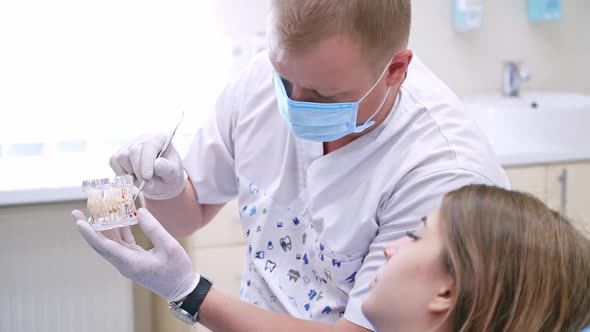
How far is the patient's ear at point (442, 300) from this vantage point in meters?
1.12

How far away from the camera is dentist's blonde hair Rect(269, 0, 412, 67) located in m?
1.17

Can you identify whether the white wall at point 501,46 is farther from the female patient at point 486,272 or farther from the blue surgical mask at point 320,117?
the female patient at point 486,272

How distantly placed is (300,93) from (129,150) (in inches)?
15.0

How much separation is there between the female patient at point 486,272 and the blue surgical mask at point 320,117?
0.23 m

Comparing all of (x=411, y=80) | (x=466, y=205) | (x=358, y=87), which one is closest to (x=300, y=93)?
(x=358, y=87)

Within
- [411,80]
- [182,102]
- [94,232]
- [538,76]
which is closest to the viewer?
[94,232]

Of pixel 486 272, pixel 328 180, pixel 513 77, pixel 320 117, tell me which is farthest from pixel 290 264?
pixel 513 77

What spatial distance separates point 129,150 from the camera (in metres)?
1.47

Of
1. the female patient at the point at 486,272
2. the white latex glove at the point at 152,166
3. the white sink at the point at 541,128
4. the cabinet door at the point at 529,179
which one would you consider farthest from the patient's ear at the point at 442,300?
the white sink at the point at 541,128

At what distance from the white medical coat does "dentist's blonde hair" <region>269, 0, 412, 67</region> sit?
6.9 inches

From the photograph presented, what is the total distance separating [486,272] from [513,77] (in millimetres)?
2047

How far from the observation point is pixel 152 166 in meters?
1.44

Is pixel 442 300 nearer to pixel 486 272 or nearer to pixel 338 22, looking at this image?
pixel 486 272

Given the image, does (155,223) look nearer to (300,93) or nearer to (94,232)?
(94,232)
